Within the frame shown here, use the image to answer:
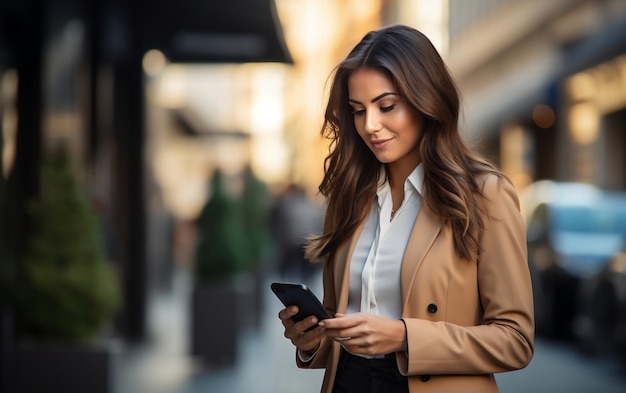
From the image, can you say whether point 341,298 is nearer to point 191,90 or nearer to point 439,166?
point 439,166

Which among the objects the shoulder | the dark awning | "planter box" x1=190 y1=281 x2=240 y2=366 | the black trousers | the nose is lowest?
"planter box" x1=190 y1=281 x2=240 y2=366

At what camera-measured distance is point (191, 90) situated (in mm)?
25094

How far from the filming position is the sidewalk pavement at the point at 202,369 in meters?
9.55

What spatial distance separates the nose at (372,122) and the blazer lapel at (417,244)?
265mm

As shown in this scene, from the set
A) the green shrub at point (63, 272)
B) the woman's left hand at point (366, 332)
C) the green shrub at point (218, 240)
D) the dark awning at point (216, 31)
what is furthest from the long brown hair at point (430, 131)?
the dark awning at point (216, 31)

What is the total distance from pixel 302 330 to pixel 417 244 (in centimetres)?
38

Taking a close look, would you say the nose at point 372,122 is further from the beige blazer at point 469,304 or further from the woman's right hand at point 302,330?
the woman's right hand at point 302,330

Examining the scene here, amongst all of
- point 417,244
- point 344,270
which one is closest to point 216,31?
point 344,270

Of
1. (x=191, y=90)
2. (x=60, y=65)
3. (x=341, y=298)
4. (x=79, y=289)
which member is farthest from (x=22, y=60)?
(x=191, y=90)

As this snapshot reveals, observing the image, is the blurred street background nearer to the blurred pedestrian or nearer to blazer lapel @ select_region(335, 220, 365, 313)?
the blurred pedestrian

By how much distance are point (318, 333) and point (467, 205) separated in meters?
0.52

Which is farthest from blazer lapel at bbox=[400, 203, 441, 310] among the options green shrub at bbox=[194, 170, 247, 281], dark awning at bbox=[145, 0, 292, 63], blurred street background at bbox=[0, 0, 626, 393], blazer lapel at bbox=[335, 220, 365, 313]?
dark awning at bbox=[145, 0, 292, 63]

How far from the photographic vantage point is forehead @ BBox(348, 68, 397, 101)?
9.78ft

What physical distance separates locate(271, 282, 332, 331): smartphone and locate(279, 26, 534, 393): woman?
26mm
